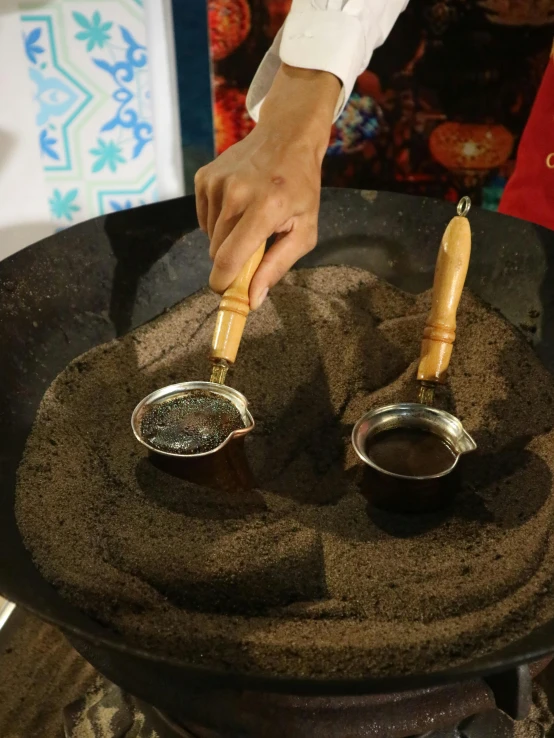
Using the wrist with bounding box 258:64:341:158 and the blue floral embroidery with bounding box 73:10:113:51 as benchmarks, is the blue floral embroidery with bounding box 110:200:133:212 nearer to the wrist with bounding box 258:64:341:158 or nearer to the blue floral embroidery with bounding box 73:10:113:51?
the blue floral embroidery with bounding box 73:10:113:51

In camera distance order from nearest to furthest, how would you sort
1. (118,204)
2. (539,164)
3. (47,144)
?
(539,164), (47,144), (118,204)

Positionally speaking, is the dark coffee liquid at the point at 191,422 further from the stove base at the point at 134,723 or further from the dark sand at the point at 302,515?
the stove base at the point at 134,723

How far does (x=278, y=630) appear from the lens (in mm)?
526

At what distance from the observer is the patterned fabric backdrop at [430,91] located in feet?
4.01

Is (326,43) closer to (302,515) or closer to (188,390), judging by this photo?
(188,390)

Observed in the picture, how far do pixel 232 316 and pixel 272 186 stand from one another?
0.53ft

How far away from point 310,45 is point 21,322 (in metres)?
0.54

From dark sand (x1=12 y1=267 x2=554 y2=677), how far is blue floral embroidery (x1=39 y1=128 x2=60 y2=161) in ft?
1.98

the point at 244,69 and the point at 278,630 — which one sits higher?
the point at 244,69

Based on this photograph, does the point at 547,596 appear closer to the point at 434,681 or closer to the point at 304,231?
the point at 434,681

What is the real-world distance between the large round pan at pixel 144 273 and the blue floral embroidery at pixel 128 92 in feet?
1.30

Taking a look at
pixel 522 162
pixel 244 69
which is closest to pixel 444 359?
pixel 522 162

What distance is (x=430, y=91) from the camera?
1.30 m

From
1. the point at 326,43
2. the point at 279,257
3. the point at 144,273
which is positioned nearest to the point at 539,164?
the point at 326,43
